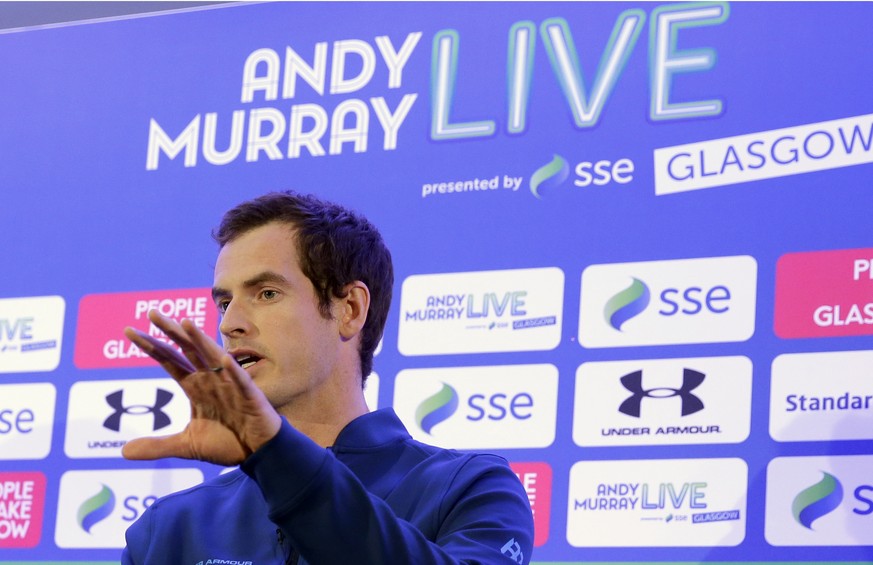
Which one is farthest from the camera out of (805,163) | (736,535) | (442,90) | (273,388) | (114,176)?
(114,176)

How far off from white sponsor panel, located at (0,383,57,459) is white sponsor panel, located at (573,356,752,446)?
1273mm

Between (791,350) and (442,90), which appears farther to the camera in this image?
(442,90)

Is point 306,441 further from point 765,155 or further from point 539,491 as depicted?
point 765,155

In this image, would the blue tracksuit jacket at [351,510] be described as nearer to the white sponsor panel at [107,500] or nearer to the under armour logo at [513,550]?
the under armour logo at [513,550]

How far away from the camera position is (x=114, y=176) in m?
3.08

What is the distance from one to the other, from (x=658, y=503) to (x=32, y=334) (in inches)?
61.0

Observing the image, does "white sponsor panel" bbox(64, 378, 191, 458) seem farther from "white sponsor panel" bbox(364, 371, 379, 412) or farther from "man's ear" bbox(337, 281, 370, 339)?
"man's ear" bbox(337, 281, 370, 339)

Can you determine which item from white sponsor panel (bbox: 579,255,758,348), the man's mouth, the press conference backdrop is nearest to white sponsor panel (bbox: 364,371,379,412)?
the press conference backdrop

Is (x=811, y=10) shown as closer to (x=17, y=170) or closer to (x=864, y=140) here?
(x=864, y=140)

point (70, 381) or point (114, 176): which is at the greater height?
point (114, 176)

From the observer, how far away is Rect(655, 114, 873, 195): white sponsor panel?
7.86ft

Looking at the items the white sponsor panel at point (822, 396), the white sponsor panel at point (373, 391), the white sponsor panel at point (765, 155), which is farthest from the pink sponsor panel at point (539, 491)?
the white sponsor panel at point (765, 155)

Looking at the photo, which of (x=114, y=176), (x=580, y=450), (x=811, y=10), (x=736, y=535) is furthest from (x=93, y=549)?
(x=811, y=10)

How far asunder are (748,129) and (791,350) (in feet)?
1.48
